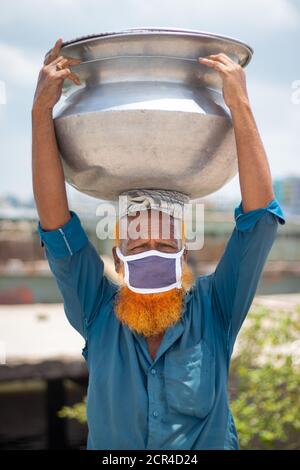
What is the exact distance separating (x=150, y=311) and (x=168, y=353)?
16cm

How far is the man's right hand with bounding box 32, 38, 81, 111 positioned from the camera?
84.0 inches

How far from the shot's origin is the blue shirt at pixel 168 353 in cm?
219

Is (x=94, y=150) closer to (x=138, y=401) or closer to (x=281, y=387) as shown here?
(x=138, y=401)

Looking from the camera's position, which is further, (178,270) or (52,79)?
(178,270)

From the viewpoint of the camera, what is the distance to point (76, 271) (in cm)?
232

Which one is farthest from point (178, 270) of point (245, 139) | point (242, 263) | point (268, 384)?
point (268, 384)

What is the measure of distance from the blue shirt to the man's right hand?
42cm

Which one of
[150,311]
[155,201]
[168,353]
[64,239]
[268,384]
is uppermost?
[155,201]

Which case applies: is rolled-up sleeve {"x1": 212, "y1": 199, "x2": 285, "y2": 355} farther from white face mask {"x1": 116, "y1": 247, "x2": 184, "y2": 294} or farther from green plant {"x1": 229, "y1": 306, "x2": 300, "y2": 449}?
→ green plant {"x1": 229, "y1": 306, "x2": 300, "y2": 449}

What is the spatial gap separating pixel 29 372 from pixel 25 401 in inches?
176

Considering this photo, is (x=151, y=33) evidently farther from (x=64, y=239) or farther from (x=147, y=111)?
(x=64, y=239)

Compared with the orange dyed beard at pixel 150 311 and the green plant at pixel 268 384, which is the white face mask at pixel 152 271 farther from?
the green plant at pixel 268 384

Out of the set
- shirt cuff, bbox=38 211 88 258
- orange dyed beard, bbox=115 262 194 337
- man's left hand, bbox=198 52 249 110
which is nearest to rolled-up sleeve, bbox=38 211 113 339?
shirt cuff, bbox=38 211 88 258

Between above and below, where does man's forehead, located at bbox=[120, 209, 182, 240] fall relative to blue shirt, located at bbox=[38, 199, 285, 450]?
above
